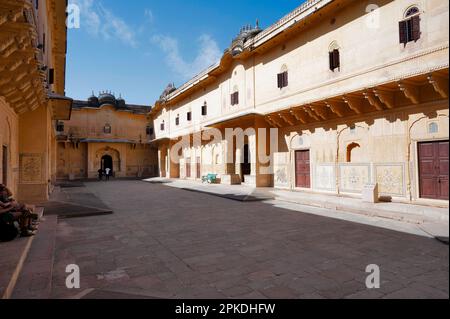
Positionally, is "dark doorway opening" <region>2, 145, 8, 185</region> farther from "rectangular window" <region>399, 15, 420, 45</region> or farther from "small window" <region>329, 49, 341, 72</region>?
"rectangular window" <region>399, 15, 420, 45</region>

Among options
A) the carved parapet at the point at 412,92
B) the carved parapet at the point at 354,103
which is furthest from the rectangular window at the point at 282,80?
the carved parapet at the point at 412,92

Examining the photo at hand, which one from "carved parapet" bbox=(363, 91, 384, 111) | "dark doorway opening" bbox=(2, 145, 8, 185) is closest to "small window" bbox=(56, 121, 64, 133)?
"dark doorway opening" bbox=(2, 145, 8, 185)

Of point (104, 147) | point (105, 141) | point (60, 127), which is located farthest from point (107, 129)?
point (60, 127)

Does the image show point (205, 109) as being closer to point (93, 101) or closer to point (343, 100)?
point (343, 100)

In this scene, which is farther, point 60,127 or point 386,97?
point 60,127

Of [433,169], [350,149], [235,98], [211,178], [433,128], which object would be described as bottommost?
[211,178]

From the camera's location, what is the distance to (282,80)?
14094mm

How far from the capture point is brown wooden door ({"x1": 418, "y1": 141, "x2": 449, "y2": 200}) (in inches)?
317

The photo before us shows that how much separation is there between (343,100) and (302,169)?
3.81 metres

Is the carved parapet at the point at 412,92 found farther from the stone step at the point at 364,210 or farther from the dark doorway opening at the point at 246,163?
the dark doorway opening at the point at 246,163

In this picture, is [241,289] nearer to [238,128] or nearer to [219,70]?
[238,128]

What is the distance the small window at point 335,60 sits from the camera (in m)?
11.4
